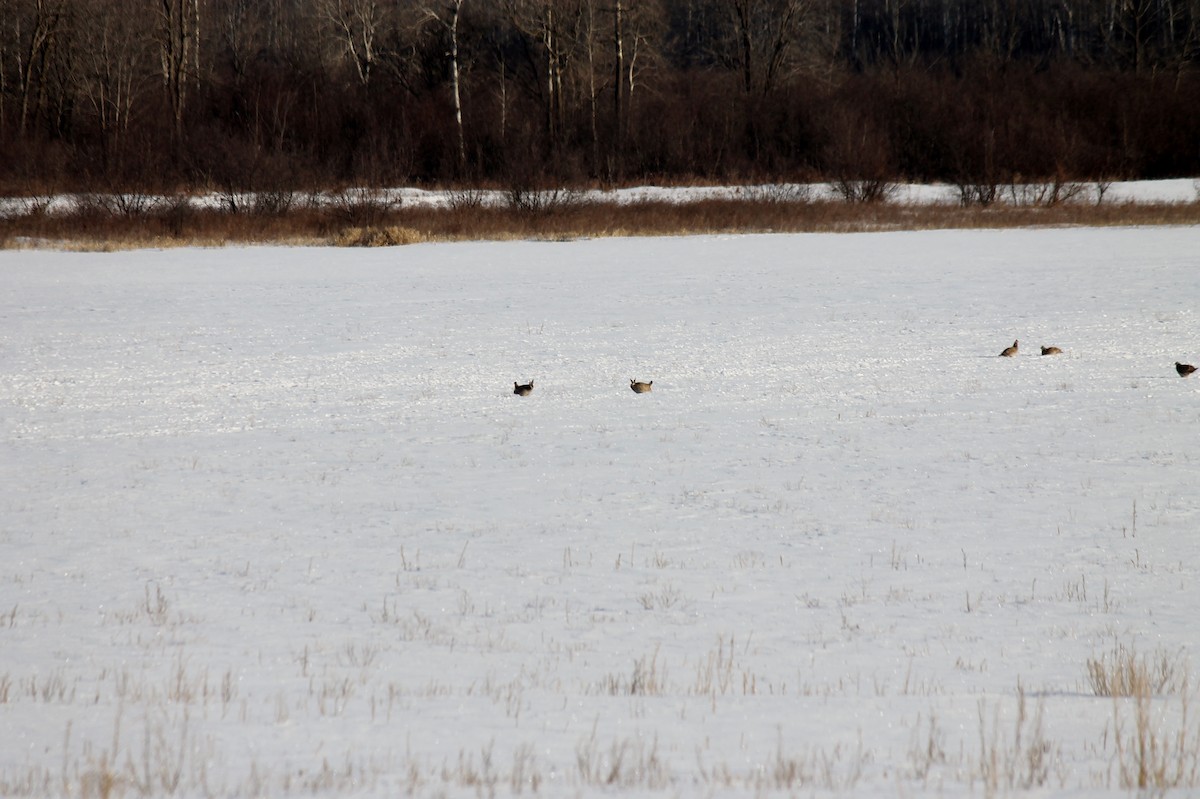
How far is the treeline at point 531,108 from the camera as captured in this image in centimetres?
4194

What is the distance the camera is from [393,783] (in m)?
4.13

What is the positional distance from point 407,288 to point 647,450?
12358mm

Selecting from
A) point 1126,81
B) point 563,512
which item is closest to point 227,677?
point 563,512

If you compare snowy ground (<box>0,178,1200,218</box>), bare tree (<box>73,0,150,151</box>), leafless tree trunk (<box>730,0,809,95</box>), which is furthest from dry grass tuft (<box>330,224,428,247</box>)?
leafless tree trunk (<box>730,0,809,95</box>)

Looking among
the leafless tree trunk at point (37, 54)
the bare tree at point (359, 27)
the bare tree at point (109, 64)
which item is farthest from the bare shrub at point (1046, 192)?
the leafless tree trunk at point (37, 54)

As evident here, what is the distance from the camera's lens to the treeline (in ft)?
138

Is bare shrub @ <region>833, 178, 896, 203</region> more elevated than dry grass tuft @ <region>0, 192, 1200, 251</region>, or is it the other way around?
bare shrub @ <region>833, 178, 896, 203</region>

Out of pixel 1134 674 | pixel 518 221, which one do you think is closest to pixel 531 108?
pixel 518 221

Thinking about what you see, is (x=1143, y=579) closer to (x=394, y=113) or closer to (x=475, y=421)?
(x=475, y=421)

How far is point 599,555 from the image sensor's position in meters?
7.60

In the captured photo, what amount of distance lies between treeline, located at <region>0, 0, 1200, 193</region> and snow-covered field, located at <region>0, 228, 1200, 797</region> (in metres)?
24.4

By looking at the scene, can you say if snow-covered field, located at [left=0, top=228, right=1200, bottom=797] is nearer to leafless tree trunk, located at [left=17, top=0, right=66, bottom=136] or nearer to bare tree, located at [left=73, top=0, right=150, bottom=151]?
bare tree, located at [left=73, top=0, right=150, bottom=151]

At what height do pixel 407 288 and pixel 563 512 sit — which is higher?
pixel 407 288

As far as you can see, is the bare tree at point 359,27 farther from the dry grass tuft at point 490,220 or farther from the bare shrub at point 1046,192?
the bare shrub at point 1046,192
